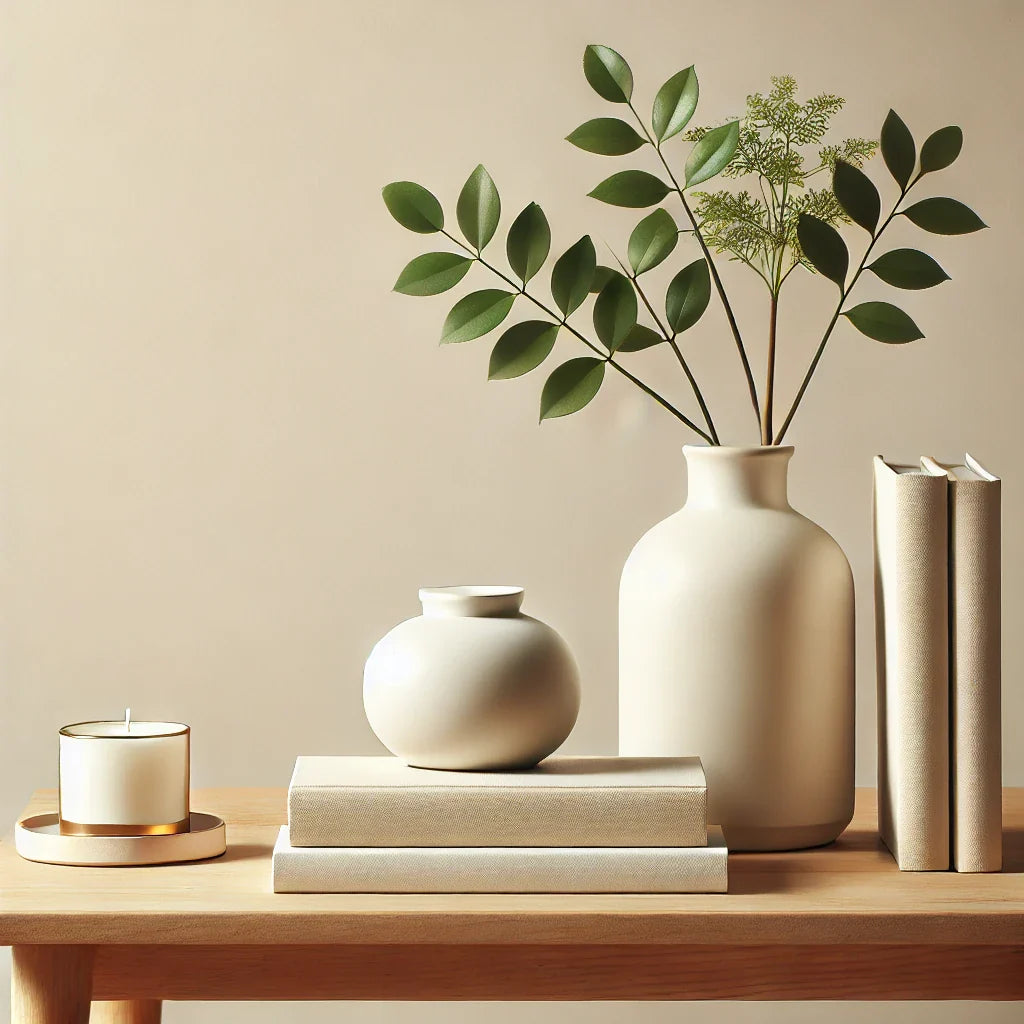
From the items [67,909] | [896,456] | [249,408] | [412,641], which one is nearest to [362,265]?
[249,408]

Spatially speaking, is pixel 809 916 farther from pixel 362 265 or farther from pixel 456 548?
pixel 362 265

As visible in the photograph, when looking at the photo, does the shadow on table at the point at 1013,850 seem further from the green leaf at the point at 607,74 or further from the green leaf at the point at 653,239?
the green leaf at the point at 607,74

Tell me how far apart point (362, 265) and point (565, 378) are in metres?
0.72

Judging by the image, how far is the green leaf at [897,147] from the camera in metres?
0.97

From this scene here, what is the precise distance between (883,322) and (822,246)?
0.25ft

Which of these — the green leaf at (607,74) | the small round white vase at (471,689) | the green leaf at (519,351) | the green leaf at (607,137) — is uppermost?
the green leaf at (607,74)

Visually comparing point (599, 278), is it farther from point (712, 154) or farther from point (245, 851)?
point (245, 851)

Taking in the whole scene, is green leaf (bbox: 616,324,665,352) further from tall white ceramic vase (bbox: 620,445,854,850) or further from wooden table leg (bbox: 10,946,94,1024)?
wooden table leg (bbox: 10,946,94,1024)

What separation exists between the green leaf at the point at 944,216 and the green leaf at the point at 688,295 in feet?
0.48

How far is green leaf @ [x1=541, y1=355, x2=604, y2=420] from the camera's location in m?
0.98

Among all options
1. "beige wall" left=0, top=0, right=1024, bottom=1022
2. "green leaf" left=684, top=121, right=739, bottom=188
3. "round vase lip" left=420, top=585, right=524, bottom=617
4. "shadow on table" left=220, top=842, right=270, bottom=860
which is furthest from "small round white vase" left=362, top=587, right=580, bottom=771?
"beige wall" left=0, top=0, right=1024, bottom=1022

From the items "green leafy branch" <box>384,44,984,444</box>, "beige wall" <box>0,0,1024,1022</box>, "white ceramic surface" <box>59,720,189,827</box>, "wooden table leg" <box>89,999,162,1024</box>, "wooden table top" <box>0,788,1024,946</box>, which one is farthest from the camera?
"beige wall" <box>0,0,1024,1022</box>

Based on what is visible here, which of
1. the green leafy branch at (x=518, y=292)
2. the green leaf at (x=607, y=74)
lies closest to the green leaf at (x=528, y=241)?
the green leafy branch at (x=518, y=292)

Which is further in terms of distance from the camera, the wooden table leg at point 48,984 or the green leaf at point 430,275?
the green leaf at point 430,275
